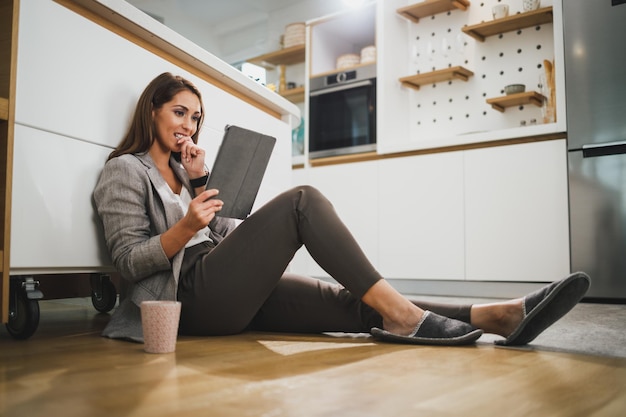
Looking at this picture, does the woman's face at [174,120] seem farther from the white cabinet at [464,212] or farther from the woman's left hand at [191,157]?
the white cabinet at [464,212]

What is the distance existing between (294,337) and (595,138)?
2.10m

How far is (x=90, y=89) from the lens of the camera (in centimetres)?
142

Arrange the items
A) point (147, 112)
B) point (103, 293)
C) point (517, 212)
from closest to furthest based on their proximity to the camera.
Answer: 1. point (147, 112)
2. point (103, 293)
3. point (517, 212)

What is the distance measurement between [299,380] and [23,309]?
79 centimetres

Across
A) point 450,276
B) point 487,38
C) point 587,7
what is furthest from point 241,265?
point 487,38

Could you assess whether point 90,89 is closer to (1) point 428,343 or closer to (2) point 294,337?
(2) point 294,337

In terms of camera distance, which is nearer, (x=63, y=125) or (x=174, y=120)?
(x=63, y=125)

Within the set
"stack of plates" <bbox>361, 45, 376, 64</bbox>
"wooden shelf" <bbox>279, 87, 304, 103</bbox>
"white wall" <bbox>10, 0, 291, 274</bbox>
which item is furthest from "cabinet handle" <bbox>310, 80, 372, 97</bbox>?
"white wall" <bbox>10, 0, 291, 274</bbox>

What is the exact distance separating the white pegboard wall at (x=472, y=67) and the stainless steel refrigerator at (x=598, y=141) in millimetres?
580

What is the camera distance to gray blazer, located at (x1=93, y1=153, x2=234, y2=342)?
4.36 feet

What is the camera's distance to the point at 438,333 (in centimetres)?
133

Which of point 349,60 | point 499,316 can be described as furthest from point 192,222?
point 349,60

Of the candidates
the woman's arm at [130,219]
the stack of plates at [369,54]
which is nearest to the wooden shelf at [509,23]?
the stack of plates at [369,54]

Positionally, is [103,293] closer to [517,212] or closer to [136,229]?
[136,229]
